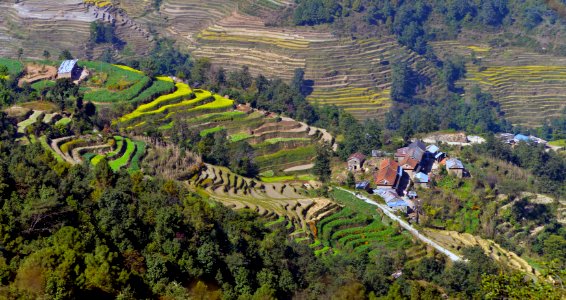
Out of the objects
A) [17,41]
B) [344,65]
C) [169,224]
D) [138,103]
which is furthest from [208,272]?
[17,41]

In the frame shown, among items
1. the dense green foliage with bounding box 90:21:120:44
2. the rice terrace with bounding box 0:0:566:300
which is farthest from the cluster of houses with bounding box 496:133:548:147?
the dense green foliage with bounding box 90:21:120:44

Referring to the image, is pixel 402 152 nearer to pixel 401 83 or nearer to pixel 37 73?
pixel 37 73

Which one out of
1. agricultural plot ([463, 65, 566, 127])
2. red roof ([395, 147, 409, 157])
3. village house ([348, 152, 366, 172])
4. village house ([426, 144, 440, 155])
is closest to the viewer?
village house ([348, 152, 366, 172])

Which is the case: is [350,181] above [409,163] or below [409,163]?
below

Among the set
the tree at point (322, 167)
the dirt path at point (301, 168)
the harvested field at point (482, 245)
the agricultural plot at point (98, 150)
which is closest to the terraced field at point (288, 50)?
the dirt path at point (301, 168)

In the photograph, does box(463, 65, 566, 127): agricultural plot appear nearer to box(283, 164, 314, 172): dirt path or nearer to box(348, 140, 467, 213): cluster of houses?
box(348, 140, 467, 213): cluster of houses

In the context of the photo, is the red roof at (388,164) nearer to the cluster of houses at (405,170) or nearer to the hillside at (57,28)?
the cluster of houses at (405,170)

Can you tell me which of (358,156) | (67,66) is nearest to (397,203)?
(358,156)
